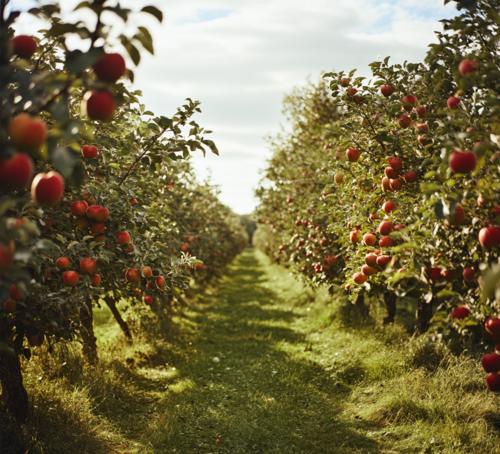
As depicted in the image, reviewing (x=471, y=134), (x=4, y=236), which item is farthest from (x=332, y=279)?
(x=4, y=236)

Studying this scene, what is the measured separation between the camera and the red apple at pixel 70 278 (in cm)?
292

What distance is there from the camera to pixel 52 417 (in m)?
3.81

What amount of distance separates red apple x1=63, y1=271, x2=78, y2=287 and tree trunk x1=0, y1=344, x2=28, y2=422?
1.18 m

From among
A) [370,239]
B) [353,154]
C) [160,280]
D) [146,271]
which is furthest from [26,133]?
[353,154]

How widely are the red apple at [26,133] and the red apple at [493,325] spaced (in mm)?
2286

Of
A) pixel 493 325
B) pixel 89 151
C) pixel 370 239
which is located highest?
pixel 89 151

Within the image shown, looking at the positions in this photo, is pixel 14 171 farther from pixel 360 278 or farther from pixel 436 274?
pixel 360 278

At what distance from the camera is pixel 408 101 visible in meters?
3.49

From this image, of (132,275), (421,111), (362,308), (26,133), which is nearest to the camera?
(26,133)

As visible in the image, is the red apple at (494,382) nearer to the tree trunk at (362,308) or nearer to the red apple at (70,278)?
the red apple at (70,278)

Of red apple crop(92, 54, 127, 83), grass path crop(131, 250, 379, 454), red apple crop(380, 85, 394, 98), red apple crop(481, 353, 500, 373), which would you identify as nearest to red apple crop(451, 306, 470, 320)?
red apple crop(481, 353, 500, 373)

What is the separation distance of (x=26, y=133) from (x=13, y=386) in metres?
3.20

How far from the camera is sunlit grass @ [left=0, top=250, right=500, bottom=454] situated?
3818mm

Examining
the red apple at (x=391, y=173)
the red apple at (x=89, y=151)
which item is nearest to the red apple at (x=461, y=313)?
the red apple at (x=391, y=173)
